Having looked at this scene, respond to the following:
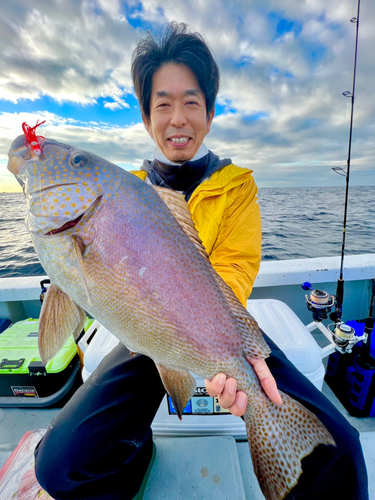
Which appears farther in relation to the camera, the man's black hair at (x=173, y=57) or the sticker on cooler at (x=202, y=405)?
the man's black hair at (x=173, y=57)

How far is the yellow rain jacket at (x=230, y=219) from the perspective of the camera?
7.86 feet

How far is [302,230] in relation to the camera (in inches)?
485

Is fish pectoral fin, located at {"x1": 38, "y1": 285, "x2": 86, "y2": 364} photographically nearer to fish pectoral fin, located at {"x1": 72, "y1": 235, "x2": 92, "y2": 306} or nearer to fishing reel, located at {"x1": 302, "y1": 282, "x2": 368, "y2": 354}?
fish pectoral fin, located at {"x1": 72, "y1": 235, "x2": 92, "y2": 306}

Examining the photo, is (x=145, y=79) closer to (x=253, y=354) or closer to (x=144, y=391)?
(x=253, y=354)

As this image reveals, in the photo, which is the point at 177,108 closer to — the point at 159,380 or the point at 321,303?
the point at 159,380

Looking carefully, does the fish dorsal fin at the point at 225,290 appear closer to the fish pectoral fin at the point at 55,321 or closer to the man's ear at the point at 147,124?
the fish pectoral fin at the point at 55,321

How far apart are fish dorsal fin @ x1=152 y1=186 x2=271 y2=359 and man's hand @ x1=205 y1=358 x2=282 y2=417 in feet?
0.23

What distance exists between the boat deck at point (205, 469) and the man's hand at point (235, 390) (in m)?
0.96

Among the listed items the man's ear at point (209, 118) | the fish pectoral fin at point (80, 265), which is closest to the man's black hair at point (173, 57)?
the man's ear at point (209, 118)

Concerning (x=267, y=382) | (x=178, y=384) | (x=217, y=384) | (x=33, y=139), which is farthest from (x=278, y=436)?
(x=33, y=139)

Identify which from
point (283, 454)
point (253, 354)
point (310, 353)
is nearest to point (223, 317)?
point (253, 354)

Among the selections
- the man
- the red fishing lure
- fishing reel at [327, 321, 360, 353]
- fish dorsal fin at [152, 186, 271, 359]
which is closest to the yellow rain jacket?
the man

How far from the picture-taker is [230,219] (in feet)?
8.27

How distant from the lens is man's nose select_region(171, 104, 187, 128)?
7.66 ft
